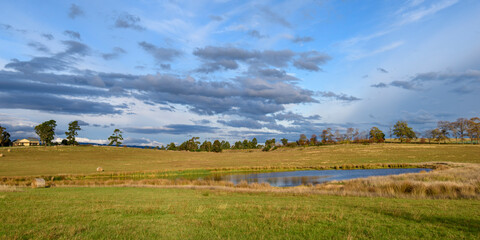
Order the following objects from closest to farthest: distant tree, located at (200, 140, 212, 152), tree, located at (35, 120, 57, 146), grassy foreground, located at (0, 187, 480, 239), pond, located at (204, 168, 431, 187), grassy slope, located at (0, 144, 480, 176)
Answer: grassy foreground, located at (0, 187, 480, 239) → pond, located at (204, 168, 431, 187) → grassy slope, located at (0, 144, 480, 176) → tree, located at (35, 120, 57, 146) → distant tree, located at (200, 140, 212, 152)

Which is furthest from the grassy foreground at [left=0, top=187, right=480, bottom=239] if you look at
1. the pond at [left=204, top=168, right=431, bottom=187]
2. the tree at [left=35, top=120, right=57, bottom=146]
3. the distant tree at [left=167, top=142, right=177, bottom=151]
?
the distant tree at [left=167, top=142, right=177, bottom=151]

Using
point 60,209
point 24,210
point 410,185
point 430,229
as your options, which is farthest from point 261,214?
point 410,185

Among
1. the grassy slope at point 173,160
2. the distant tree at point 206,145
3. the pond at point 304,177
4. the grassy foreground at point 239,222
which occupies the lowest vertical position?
the pond at point 304,177

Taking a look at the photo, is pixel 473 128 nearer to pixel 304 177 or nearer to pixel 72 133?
pixel 304 177

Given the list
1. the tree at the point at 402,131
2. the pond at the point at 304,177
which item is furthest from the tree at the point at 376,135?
the pond at the point at 304,177

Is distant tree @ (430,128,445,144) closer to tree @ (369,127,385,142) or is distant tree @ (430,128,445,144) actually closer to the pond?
tree @ (369,127,385,142)

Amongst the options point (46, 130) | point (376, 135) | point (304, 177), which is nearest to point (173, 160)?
point (304, 177)

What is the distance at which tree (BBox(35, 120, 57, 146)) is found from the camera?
123631 millimetres

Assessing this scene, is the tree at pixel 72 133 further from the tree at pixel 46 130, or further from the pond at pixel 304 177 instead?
the pond at pixel 304 177

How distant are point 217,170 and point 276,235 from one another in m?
52.6

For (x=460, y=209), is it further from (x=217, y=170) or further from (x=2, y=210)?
(x=217, y=170)

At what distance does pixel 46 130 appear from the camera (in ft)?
409

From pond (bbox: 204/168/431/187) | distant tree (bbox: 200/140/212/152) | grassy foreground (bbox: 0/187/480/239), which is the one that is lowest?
pond (bbox: 204/168/431/187)

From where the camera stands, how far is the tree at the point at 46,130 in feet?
406
